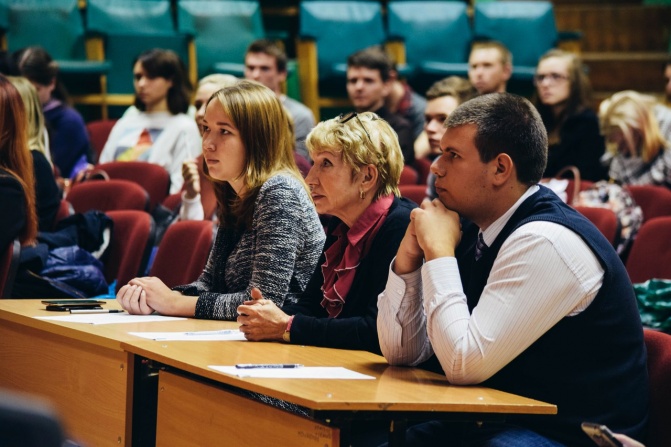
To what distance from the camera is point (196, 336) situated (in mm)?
2406

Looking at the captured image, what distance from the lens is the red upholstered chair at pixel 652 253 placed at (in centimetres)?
344

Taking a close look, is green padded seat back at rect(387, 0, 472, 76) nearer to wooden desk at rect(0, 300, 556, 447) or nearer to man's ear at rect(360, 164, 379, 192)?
wooden desk at rect(0, 300, 556, 447)

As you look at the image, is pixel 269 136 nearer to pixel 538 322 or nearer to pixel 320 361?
pixel 320 361

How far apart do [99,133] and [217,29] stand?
1231 mm

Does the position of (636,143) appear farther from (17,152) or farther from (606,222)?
(17,152)

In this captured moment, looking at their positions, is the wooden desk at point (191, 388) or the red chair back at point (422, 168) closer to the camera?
the wooden desk at point (191, 388)

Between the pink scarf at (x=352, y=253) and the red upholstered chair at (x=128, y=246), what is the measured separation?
134 centimetres

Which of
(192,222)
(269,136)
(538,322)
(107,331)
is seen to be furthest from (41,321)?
(538,322)

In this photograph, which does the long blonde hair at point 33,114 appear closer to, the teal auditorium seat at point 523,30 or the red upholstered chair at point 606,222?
the red upholstered chair at point 606,222

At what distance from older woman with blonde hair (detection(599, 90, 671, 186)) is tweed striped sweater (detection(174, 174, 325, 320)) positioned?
3.05m

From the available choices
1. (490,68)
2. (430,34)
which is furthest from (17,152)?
(430,34)

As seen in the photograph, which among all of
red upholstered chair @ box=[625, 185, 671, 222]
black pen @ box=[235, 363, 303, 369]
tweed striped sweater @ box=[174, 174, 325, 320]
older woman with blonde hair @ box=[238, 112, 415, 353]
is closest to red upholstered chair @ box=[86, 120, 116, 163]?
red upholstered chair @ box=[625, 185, 671, 222]

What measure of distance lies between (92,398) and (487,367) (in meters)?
1.05

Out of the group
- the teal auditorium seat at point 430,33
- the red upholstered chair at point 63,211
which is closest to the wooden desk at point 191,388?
the red upholstered chair at point 63,211
